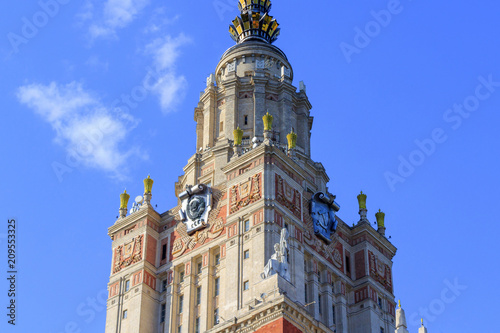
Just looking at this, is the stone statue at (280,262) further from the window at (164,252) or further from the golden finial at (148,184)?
the golden finial at (148,184)

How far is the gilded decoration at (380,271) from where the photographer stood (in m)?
83.6

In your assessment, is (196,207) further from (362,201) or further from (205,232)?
(362,201)

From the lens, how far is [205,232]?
260 ft

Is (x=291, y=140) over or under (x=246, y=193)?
over

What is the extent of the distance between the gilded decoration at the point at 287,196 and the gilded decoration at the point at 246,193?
134 centimetres

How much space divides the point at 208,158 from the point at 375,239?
13849 mm

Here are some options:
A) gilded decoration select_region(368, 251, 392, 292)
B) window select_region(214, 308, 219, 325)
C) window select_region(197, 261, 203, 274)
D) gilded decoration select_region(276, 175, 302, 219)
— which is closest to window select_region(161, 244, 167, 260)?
window select_region(197, 261, 203, 274)

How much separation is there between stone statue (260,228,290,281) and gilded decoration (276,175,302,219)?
13.3ft

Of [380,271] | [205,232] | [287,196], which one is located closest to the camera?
[287,196]

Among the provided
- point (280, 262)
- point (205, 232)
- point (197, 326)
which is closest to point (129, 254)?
point (205, 232)

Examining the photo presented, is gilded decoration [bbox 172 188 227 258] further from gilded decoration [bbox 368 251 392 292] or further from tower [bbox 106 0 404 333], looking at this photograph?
gilded decoration [bbox 368 251 392 292]

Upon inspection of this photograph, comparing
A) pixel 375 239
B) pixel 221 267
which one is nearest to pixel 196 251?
pixel 221 267

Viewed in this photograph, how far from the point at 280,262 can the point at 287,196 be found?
6.95 meters

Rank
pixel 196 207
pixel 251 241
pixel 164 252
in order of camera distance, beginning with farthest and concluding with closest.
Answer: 1. pixel 164 252
2. pixel 196 207
3. pixel 251 241
